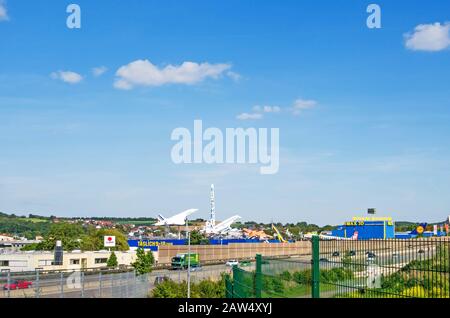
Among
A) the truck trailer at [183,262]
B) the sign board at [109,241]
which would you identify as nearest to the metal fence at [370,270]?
the truck trailer at [183,262]

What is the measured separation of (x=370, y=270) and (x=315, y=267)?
183cm

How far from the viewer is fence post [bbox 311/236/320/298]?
12898 millimetres

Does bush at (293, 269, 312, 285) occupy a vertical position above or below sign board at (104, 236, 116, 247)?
above

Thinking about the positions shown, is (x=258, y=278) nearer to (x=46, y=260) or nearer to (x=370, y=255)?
(x=370, y=255)

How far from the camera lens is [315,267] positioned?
13055 millimetres

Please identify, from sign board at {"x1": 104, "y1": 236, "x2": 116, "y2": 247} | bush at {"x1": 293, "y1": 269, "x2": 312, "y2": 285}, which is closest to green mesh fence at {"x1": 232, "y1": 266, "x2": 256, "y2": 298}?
bush at {"x1": 293, "y1": 269, "x2": 312, "y2": 285}

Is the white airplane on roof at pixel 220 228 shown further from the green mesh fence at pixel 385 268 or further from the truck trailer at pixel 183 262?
the green mesh fence at pixel 385 268

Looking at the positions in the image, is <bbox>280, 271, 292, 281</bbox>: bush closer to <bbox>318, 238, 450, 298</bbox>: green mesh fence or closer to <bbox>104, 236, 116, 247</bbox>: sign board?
<bbox>318, 238, 450, 298</bbox>: green mesh fence

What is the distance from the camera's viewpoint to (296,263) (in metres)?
14.2

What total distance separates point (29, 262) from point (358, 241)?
220 feet

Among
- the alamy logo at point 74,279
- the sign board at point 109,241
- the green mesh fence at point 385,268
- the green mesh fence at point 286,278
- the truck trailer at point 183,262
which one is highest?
the green mesh fence at point 385,268

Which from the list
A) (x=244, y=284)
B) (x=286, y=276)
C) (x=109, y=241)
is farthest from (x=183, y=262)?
(x=286, y=276)

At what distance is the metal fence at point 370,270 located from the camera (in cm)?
998
